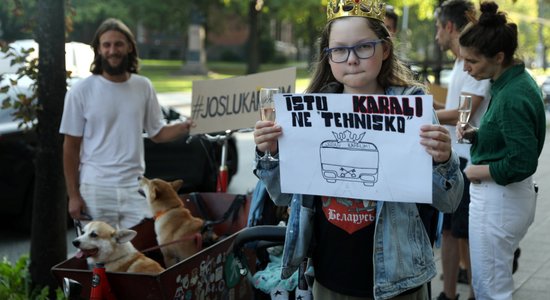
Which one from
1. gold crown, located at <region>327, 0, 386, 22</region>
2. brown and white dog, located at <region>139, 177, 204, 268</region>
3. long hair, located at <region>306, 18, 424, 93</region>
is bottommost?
brown and white dog, located at <region>139, 177, 204, 268</region>

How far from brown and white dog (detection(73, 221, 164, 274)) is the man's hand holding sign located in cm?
173

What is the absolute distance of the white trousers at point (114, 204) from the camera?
4.96 m

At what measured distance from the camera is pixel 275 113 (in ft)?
9.04

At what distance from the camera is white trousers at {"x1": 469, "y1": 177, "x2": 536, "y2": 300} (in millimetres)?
3994

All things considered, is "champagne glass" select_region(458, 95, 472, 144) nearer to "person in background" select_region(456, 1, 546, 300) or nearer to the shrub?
"person in background" select_region(456, 1, 546, 300)

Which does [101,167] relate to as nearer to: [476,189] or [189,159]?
[476,189]

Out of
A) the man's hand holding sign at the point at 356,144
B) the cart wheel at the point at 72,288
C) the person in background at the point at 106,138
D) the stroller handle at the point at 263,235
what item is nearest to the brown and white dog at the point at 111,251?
the cart wheel at the point at 72,288

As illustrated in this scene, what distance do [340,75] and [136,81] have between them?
8.88ft

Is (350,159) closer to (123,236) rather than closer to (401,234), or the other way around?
(401,234)

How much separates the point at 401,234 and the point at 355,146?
13.3 inches

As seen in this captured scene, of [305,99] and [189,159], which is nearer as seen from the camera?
[305,99]

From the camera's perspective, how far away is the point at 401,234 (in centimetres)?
269

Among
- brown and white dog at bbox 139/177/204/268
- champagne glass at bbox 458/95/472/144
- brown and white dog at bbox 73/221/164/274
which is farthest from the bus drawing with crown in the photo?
brown and white dog at bbox 139/177/204/268

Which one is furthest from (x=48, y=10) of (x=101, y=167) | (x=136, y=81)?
(x=101, y=167)
